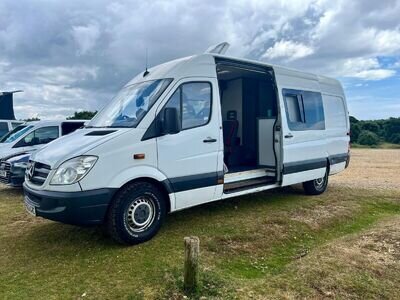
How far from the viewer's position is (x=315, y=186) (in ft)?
26.7

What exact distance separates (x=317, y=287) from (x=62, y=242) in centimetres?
341

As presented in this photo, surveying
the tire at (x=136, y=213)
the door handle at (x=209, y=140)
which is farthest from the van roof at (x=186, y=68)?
the tire at (x=136, y=213)

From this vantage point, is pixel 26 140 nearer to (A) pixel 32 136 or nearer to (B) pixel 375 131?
(A) pixel 32 136

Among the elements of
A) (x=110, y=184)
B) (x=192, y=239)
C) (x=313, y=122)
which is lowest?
(x=192, y=239)

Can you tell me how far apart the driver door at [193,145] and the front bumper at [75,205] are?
36.1 inches

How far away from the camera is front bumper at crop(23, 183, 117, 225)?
434 cm

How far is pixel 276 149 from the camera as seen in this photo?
7.01 m

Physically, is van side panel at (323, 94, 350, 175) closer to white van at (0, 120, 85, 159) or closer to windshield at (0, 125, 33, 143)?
white van at (0, 120, 85, 159)

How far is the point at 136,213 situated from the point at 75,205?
0.82 metres

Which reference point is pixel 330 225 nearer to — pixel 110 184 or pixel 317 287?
pixel 317 287

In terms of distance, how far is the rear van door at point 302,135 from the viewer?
277 inches

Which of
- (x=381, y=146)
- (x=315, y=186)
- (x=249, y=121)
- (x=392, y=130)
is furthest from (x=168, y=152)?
(x=392, y=130)

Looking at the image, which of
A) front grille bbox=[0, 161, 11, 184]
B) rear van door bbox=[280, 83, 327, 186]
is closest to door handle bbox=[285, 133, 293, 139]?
rear van door bbox=[280, 83, 327, 186]

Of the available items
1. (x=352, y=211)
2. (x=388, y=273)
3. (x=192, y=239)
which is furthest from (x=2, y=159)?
(x=388, y=273)
